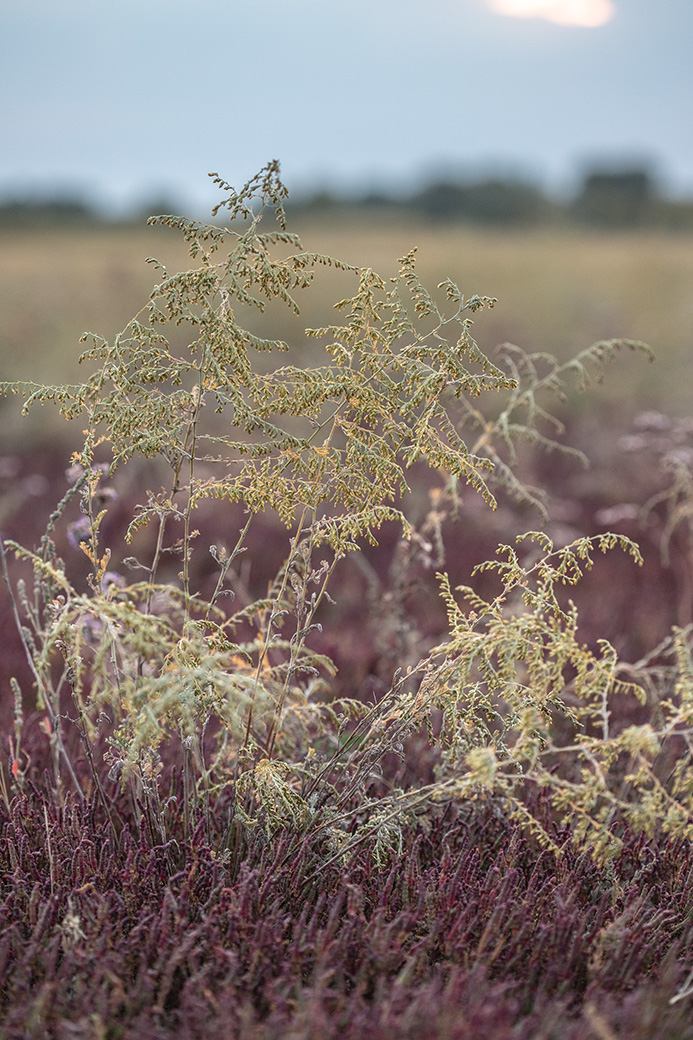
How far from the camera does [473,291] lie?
22516mm

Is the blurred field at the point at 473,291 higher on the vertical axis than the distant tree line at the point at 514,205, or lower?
lower

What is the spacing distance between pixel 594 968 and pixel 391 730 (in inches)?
26.9

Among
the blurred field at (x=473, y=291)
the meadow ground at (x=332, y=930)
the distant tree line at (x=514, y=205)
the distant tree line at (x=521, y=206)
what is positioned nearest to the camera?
the meadow ground at (x=332, y=930)

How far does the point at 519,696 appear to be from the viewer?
2.04 metres

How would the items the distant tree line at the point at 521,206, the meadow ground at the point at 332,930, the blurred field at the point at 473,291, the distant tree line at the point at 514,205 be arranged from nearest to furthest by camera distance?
the meadow ground at the point at 332,930
the blurred field at the point at 473,291
the distant tree line at the point at 514,205
the distant tree line at the point at 521,206

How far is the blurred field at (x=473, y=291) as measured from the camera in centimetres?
1783

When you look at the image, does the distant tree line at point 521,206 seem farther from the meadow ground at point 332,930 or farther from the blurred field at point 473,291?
the meadow ground at point 332,930

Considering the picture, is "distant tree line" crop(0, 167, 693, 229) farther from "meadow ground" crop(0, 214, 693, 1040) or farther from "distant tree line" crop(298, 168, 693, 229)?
"meadow ground" crop(0, 214, 693, 1040)

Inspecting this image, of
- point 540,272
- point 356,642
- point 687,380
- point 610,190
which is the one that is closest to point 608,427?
point 687,380

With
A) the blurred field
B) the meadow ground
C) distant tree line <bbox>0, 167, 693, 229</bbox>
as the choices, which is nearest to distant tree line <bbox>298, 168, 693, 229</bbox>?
distant tree line <bbox>0, 167, 693, 229</bbox>

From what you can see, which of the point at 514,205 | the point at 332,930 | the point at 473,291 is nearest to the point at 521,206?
the point at 514,205

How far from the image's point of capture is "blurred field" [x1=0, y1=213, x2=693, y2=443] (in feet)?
58.5

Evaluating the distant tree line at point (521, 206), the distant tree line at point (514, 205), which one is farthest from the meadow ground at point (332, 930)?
the distant tree line at point (521, 206)

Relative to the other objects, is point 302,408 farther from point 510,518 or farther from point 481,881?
point 510,518
